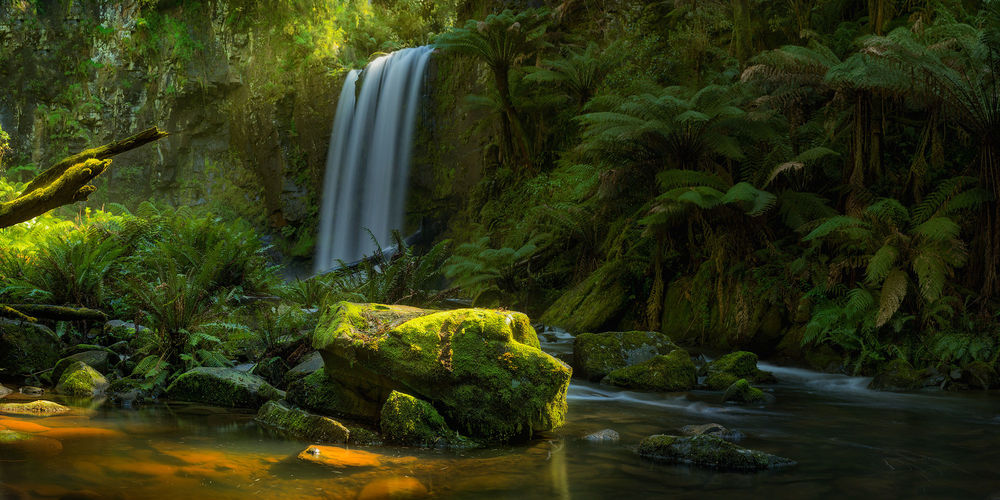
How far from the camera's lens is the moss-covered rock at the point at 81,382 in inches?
198

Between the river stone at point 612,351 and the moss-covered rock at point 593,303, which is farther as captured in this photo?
the moss-covered rock at point 593,303

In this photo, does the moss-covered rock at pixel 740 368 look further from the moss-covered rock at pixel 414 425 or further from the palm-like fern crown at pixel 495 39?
the palm-like fern crown at pixel 495 39

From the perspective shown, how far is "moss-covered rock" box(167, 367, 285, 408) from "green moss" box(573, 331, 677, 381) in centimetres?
286

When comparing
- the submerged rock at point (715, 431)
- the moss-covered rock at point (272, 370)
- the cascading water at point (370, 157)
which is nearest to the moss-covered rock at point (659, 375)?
the submerged rock at point (715, 431)

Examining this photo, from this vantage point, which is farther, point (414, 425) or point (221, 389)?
point (221, 389)

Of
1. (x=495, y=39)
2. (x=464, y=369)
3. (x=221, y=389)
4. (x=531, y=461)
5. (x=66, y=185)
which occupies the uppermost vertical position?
(x=495, y=39)

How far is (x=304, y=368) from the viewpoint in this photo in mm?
5434

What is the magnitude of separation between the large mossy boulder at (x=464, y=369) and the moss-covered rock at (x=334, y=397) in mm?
44

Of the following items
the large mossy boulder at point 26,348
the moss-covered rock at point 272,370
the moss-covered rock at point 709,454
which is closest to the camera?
the moss-covered rock at point 709,454

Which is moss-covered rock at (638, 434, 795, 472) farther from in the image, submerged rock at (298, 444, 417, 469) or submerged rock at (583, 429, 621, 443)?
submerged rock at (298, 444, 417, 469)

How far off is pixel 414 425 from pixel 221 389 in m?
1.95

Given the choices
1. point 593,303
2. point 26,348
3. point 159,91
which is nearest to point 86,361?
point 26,348

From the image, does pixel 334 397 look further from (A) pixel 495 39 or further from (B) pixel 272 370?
(A) pixel 495 39

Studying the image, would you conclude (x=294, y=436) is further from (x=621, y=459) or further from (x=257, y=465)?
(x=621, y=459)
